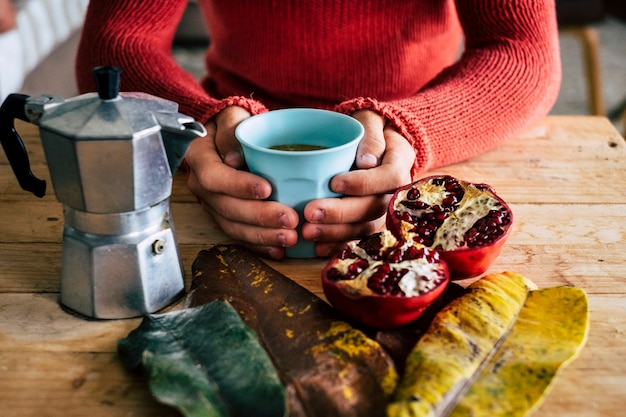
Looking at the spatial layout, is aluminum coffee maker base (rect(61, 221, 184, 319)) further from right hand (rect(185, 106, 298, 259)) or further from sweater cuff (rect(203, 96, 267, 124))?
sweater cuff (rect(203, 96, 267, 124))

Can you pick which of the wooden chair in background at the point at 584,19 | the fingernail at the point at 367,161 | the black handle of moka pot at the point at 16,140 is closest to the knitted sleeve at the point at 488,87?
the fingernail at the point at 367,161

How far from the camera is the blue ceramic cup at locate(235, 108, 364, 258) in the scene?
2.28 ft

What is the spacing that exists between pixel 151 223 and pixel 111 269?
60 mm

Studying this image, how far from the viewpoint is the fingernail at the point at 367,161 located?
774 mm

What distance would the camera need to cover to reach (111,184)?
60cm

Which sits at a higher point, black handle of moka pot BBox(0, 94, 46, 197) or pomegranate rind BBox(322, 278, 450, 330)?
black handle of moka pot BBox(0, 94, 46, 197)

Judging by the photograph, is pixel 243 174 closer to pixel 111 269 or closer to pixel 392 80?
pixel 111 269

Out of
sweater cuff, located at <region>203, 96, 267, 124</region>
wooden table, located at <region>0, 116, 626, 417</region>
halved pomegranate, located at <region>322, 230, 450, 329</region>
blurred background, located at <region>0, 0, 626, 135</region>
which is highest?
sweater cuff, located at <region>203, 96, 267, 124</region>

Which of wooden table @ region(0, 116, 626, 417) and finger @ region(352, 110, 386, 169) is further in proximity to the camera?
finger @ region(352, 110, 386, 169)

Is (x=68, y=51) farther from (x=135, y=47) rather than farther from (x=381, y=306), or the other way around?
(x=381, y=306)

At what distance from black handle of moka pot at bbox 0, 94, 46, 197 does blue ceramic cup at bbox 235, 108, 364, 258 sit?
226mm

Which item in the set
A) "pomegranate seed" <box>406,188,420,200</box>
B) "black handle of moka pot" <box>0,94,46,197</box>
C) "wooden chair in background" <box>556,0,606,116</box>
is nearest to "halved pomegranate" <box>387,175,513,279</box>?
"pomegranate seed" <box>406,188,420,200</box>

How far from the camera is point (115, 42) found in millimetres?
1038

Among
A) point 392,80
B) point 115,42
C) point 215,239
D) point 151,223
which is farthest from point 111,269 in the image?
point 392,80
